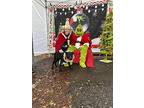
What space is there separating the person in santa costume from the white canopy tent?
108 mm

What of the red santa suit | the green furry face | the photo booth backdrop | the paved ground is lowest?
the paved ground

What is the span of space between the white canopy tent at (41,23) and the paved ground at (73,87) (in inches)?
2.4

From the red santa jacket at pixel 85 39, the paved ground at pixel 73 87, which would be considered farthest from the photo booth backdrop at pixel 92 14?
the paved ground at pixel 73 87

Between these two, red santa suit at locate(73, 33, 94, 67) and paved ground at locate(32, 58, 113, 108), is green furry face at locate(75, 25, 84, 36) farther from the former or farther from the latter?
paved ground at locate(32, 58, 113, 108)

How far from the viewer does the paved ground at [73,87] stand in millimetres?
985

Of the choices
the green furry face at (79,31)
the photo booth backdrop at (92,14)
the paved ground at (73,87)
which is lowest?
the paved ground at (73,87)

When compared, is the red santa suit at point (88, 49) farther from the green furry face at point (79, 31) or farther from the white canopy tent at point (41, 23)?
the white canopy tent at point (41, 23)

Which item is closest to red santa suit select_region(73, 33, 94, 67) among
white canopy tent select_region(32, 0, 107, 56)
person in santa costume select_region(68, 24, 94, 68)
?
person in santa costume select_region(68, 24, 94, 68)

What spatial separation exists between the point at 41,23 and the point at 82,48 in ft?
0.65

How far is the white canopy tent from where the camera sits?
3.37ft

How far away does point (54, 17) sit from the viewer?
1045 mm
